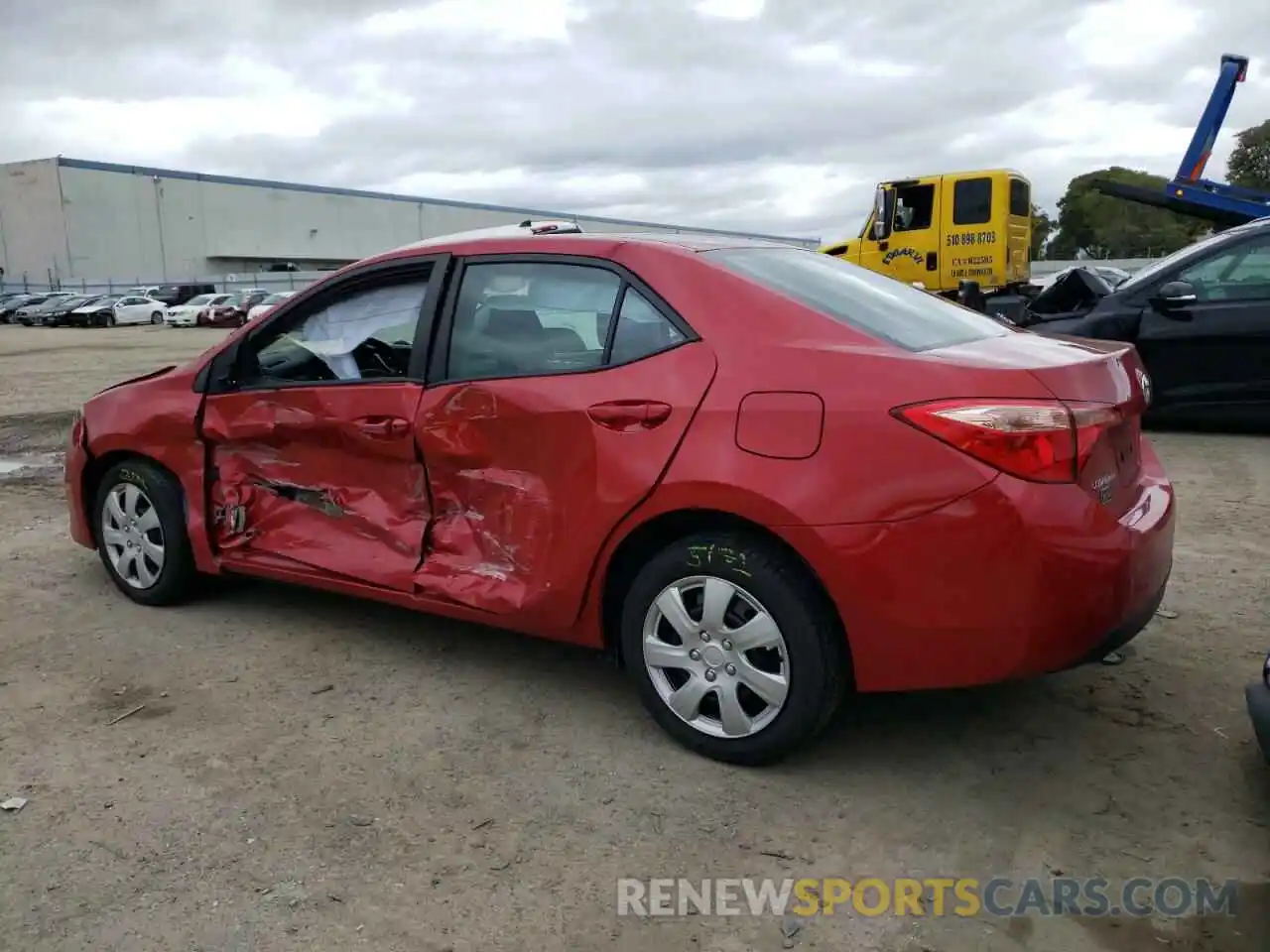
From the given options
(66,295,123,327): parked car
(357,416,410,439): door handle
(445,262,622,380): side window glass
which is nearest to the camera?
(445,262,622,380): side window glass

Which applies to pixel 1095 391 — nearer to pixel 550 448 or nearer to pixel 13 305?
pixel 550 448

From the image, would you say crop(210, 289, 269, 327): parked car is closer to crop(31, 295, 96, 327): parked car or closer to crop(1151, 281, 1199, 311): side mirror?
crop(31, 295, 96, 327): parked car

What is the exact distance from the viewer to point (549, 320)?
11.7 ft

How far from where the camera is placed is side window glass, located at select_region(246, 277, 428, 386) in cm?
393

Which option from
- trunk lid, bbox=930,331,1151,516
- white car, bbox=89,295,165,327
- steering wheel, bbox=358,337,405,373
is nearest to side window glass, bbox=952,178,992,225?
trunk lid, bbox=930,331,1151,516

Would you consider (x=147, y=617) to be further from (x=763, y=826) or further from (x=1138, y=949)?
(x=1138, y=949)

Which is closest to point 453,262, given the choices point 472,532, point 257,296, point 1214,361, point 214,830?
point 472,532

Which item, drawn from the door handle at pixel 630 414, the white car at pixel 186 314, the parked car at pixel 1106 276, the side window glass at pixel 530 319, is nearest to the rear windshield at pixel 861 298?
the side window glass at pixel 530 319

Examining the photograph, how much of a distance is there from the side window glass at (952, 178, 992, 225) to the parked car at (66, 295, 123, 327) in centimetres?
3553

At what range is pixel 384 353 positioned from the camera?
3.99 meters

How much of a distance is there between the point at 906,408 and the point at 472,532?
157 cm

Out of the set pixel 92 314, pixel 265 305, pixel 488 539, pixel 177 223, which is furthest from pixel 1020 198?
pixel 177 223

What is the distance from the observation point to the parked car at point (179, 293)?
48.4 meters

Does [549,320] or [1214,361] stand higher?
[549,320]
